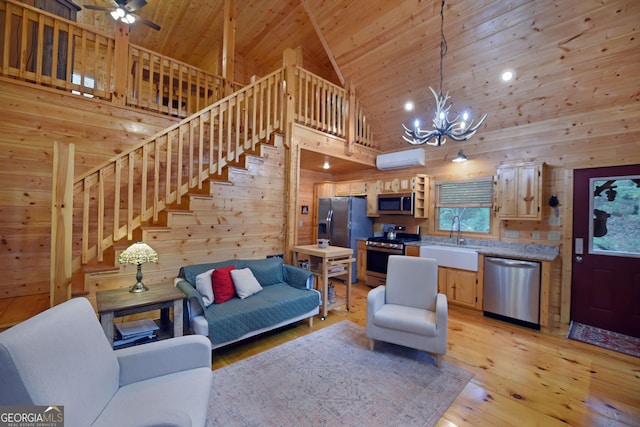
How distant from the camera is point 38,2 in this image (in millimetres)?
3354

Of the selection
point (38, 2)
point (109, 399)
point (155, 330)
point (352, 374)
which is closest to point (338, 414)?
point (352, 374)

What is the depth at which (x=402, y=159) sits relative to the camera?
16.7 ft

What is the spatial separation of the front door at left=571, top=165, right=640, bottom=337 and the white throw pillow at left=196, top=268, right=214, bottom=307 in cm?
451

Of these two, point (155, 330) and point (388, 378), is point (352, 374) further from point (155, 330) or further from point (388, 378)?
point (155, 330)

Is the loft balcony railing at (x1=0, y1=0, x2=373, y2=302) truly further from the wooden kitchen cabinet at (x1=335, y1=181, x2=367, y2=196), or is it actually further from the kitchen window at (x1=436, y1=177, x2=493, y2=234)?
the kitchen window at (x1=436, y1=177, x2=493, y2=234)

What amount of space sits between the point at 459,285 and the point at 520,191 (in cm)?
159

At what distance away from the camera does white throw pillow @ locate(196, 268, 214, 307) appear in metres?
2.72

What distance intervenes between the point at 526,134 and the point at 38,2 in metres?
6.80

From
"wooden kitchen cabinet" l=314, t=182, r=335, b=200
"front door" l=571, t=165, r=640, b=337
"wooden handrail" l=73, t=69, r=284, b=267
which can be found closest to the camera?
"wooden handrail" l=73, t=69, r=284, b=267

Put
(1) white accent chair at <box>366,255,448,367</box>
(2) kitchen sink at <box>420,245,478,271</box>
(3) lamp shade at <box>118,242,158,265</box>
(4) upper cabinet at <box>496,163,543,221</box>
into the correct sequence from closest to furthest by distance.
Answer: (3) lamp shade at <box>118,242,158,265</box> → (1) white accent chair at <box>366,255,448,367</box> → (4) upper cabinet at <box>496,163,543,221</box> → (2) kitchen sink at <box>420,245,478,271</box>

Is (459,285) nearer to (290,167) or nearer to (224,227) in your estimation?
(290,167)

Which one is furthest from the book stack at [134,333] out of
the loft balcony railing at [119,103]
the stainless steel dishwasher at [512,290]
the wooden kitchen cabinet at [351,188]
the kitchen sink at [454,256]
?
the wooden kitchen cabinet at [351,188]

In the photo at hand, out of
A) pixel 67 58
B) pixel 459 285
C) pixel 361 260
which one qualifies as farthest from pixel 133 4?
pixel 459 285

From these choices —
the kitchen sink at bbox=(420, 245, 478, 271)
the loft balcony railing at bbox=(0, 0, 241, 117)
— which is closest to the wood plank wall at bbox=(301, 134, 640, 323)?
the kitchen sink at bbox=(420, 245, 478, 271)
